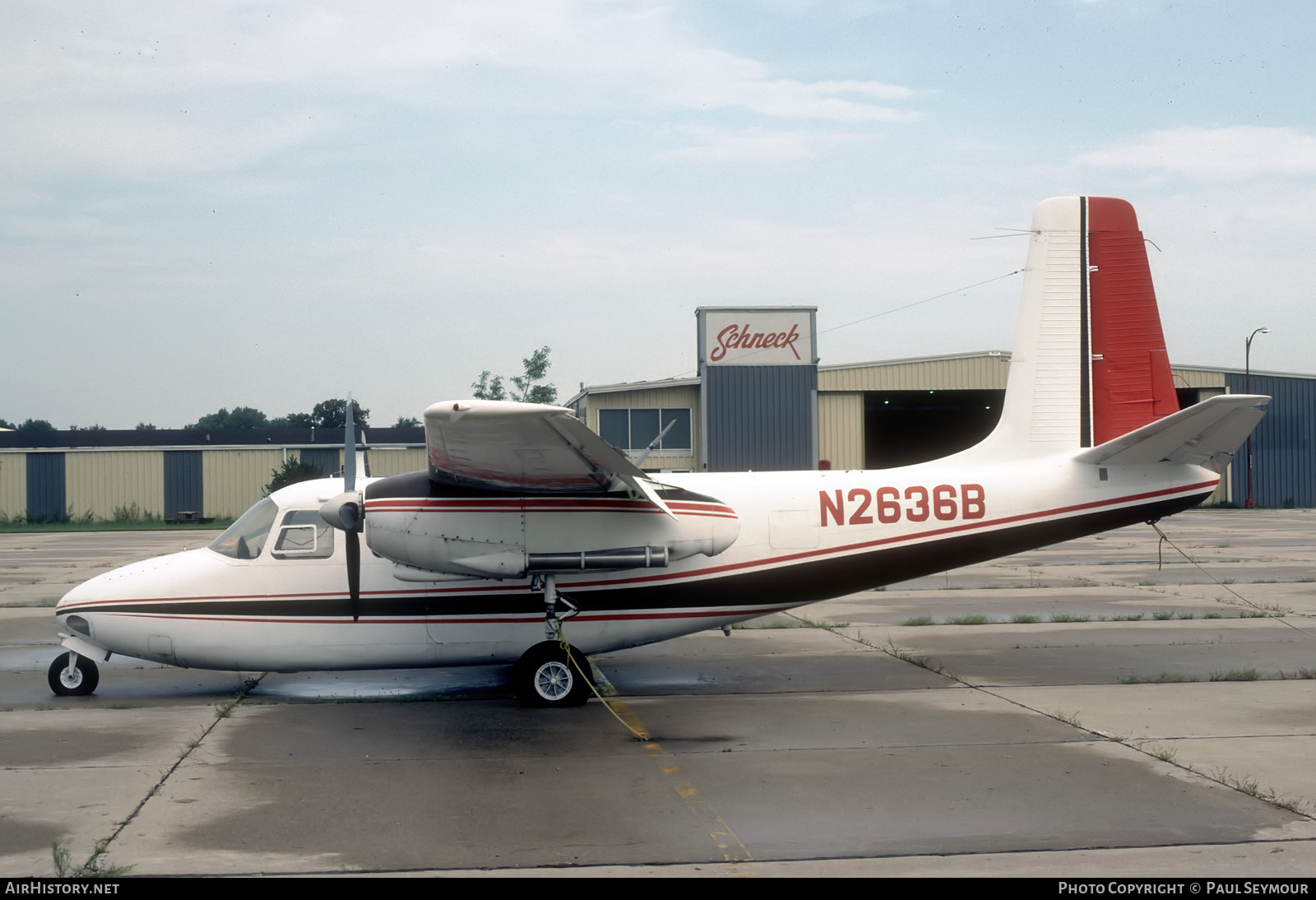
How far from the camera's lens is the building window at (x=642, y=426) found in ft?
139

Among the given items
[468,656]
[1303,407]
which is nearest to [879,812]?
[468,656]

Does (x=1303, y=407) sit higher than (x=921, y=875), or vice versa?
(x=1303, y=407)

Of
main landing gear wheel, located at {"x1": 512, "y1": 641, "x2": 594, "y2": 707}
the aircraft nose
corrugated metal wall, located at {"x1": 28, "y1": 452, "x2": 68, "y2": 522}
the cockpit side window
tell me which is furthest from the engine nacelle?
corrugated metal wall, located at {"x1": 28, "y1": 452, "x2": 68, "y2": 522}

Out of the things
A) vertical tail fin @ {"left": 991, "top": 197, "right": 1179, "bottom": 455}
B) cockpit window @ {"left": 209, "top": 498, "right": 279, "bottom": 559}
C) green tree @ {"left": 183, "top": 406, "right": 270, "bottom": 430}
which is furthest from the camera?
green tree @ {"left": 183, "top": 406, "right": 270, "bottom": 430}

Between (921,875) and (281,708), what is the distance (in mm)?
7272

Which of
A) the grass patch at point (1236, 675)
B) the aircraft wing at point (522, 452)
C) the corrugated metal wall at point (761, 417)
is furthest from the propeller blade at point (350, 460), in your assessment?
the corrugated metal wall at point (761, 417)

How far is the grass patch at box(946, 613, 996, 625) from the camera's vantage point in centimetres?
1673

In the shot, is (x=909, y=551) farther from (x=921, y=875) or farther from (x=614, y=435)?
(x=614, y=435)

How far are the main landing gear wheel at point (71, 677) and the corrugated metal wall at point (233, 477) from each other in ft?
141

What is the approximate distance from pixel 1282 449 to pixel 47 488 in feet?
198

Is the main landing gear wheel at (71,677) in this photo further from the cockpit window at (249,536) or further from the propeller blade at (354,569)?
the propeller blade at (354,569)

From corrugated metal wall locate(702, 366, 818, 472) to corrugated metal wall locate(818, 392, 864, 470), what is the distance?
413 cm

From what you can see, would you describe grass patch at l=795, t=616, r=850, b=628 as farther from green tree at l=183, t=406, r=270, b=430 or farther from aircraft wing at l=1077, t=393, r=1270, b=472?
green tree at l=183, t=406, r=270, b=430

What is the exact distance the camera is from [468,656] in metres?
11.5
